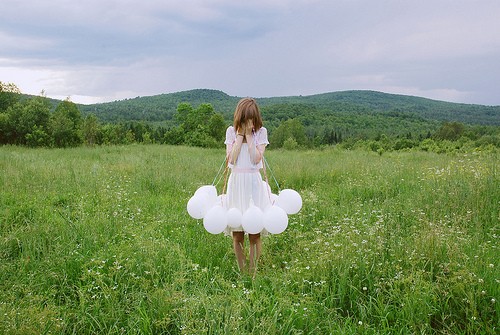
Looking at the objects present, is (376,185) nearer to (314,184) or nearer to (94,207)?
(314,184)

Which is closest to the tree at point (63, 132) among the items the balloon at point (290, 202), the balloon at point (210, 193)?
the balloon at point (210, 193)

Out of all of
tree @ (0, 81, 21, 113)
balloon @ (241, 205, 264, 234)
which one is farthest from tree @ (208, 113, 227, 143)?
balloon @ (241, 205, 264, 234)

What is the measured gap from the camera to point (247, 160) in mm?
4242

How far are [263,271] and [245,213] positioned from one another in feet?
2.60

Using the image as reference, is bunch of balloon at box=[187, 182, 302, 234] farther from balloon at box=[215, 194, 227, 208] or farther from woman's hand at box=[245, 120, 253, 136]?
woman's hand at box=[245, 120, 253, 136]

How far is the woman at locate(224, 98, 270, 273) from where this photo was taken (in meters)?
4.16

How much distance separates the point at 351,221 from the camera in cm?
524

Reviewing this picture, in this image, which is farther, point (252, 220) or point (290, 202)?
point (290, 202)

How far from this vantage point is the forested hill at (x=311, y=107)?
107 metres

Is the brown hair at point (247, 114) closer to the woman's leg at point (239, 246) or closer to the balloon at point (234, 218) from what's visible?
the balloon at point (234, 218)

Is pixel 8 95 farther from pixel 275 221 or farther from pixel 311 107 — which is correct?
pixel 311 107

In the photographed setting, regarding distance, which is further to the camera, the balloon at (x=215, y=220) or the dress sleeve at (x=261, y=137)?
the dress sleeve at (x=261, y=137)

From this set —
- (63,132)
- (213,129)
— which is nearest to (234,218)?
(63,132)

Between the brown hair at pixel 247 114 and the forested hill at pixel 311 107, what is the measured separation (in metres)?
81.2
